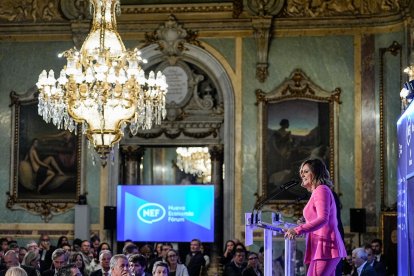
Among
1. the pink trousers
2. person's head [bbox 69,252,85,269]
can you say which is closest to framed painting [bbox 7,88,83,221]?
person's head [bbox 69,252,85,269]

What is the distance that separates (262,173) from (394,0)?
13.6ft

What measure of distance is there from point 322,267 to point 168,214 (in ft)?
38.0

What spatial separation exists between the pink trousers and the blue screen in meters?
11.3

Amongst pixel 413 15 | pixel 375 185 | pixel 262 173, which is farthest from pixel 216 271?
pixel 413 15

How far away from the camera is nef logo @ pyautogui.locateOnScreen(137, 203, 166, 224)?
18.7 meters

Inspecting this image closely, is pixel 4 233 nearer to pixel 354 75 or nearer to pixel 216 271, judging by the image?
pixel 216 271

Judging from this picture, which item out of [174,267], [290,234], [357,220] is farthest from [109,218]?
[290,234]

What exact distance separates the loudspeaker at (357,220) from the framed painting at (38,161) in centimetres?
550

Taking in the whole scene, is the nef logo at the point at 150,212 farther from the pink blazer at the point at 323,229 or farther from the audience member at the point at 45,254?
the pink blazer at the point at 323,229

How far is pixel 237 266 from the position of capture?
1365 centimetres

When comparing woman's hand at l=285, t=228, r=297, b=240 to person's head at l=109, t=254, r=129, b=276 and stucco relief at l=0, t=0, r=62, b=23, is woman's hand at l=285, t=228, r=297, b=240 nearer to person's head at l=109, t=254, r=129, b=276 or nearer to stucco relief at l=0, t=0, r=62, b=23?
person's head at l=109, t=254, r=129, b=276

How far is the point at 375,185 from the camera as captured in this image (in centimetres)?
1834

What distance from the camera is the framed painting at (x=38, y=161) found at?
19.5 m

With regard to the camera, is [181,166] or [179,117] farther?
[181,166]
